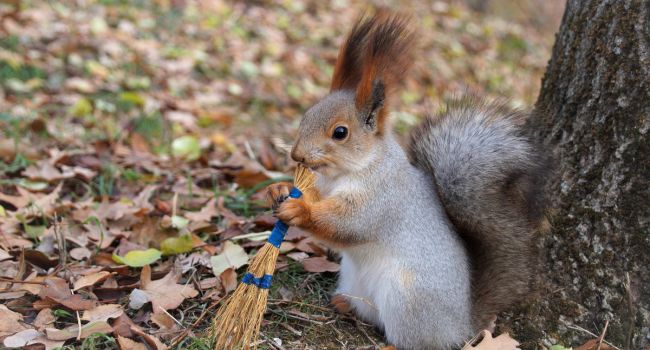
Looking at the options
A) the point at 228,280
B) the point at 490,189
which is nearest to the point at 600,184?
the point at 490,189

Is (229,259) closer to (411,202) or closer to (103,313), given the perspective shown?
(103,313)

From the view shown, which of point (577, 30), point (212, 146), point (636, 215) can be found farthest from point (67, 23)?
point (636, 215)

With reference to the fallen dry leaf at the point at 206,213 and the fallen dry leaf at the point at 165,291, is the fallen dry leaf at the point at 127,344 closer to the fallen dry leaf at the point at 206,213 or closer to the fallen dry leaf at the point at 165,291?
the fallen dry leaf at the point at 165,291

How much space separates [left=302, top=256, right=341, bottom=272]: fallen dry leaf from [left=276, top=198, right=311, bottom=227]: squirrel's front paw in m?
0.40

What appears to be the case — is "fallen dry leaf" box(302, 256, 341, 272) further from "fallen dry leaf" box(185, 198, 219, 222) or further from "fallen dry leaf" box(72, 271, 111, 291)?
"fallen dry leaf" box(72, 271, 111, 291)

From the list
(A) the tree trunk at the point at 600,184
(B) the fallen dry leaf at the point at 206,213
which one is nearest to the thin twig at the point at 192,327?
(B) the fallen dry leaf at the point at 206,213

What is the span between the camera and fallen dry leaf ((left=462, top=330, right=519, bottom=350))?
1.58 metres

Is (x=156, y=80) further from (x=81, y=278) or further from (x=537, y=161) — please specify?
(x=537, y=161)

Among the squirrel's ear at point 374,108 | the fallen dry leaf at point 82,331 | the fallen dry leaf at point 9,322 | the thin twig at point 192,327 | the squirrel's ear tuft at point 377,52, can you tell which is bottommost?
the fallen dry leaf at point 9,322

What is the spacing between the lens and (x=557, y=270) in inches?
68.9

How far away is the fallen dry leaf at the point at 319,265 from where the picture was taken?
188 cm

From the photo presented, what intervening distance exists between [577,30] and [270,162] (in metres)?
1.38

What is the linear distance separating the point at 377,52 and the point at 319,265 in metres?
0.72

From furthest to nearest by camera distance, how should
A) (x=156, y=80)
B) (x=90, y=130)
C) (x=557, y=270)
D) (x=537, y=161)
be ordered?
(x=156, y=80) < (x=90, y=130) < (x=557, y=270) < (x=537, y=161)
